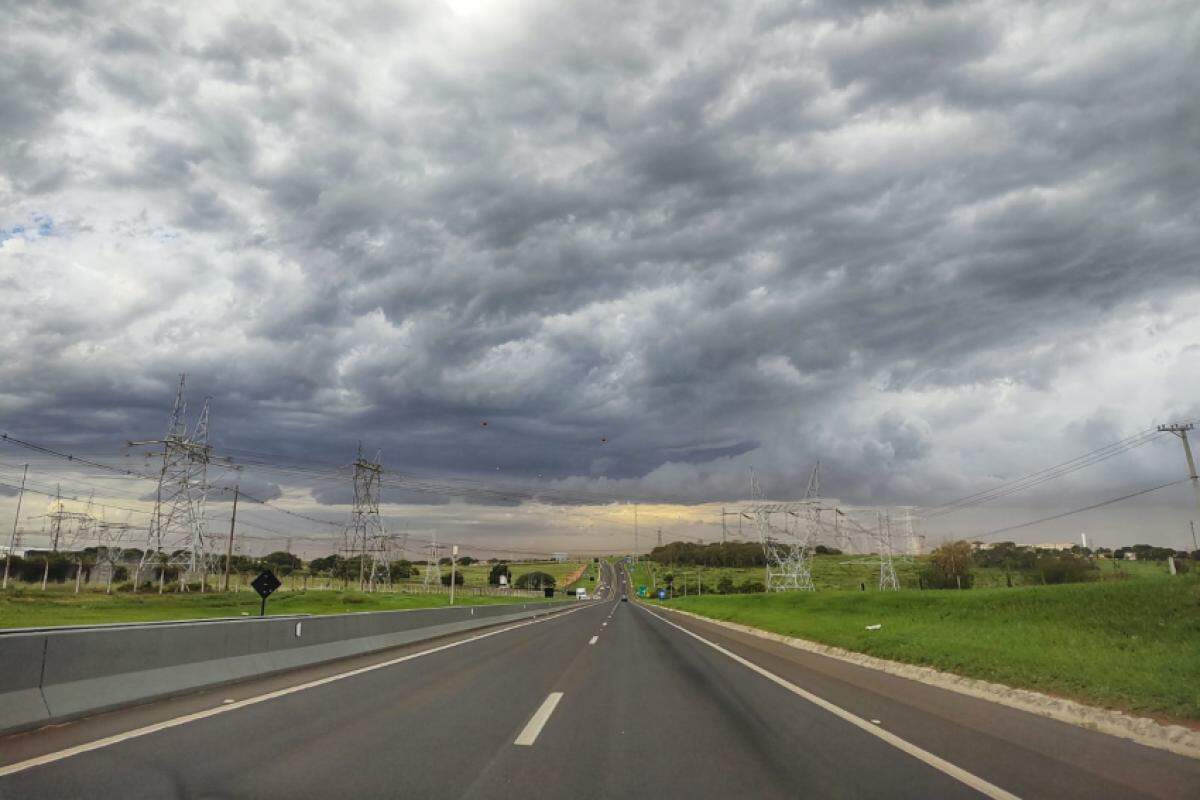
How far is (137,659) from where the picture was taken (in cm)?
932

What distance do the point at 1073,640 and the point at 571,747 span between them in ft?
46.7

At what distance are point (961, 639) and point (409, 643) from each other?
15.2 meters

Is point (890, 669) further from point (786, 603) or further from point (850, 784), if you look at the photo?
point (786, 603)

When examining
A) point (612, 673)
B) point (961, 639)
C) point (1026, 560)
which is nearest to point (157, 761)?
point (612, 673)

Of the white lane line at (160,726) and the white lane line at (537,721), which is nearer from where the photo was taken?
the white lane line at (160,726)

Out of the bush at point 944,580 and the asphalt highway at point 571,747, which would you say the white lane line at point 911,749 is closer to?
the asphalt highway at point 571,747

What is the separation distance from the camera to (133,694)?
8977mm

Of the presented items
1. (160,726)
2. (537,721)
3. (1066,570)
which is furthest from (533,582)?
(160,726)

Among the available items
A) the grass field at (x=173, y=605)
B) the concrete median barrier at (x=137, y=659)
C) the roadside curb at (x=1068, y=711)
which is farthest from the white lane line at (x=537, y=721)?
the grass field at (x=173, y=605)

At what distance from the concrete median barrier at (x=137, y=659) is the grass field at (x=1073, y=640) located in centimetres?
1272

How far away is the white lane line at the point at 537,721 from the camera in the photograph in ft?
24.1

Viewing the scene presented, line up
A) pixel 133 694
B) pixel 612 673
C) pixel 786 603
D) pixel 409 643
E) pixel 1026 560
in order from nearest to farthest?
1. pixel 133 694
2. pixel 612 673
3. pixel 409 643
4. pixel 786 603
5. pixel 1026 560

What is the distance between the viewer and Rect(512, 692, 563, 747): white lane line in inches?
289

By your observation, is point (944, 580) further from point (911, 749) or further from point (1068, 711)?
point (911, 749)
